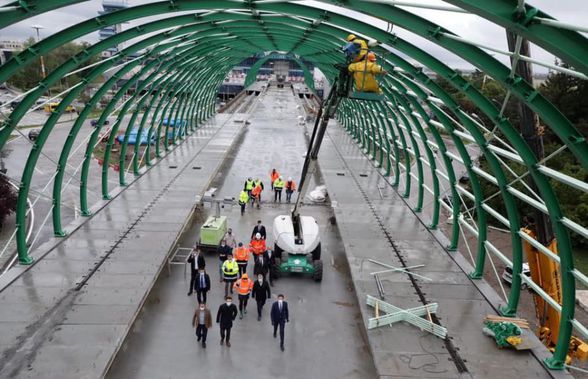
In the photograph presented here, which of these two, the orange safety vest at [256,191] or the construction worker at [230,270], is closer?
the construction worker at [230,270]

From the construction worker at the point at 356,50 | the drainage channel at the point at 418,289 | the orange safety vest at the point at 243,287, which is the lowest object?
the drainage channel at the point at 418,289

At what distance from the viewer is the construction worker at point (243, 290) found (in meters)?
11.7

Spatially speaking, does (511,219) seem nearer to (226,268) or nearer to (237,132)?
(226,268)

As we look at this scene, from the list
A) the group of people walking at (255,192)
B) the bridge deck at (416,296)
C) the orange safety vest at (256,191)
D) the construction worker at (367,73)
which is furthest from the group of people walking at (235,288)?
the orange safety vest at (256,191)

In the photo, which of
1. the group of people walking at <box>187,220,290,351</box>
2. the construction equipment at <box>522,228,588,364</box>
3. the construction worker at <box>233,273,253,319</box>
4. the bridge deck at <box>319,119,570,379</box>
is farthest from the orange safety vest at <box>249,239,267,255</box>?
the construction equipment at <box>522,228,588,364</box>

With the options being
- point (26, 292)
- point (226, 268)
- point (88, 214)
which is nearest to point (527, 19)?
point (226, 268)

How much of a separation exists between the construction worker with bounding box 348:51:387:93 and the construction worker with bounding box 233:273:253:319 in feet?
19.1

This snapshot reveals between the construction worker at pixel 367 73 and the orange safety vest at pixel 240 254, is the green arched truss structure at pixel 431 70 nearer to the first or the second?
the construction worker at pixel 367 73

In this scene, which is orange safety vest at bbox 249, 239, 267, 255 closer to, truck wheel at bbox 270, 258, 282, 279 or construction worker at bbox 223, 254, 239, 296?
truck wheel at bbox 270, 258, 282, 279

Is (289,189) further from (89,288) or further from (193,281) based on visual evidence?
(89,288)

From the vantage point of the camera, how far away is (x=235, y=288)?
11938 mm

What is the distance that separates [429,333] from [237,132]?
2813cm

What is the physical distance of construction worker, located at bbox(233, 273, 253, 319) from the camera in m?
11.7

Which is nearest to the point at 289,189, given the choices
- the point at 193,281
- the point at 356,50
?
the point at 193,281
